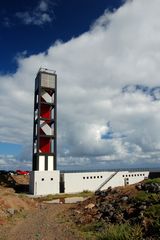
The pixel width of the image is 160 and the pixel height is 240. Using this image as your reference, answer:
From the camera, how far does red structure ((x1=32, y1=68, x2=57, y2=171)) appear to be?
215ft

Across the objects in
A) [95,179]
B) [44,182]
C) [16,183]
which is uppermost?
[95,179]

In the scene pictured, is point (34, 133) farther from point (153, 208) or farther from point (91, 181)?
point (153, 208)

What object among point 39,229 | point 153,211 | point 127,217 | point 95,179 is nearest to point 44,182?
point 95,179

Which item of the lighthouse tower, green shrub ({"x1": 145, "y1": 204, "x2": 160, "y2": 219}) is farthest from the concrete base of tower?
green shrub ({"x1": 145, "y1": 204, "x2": 160, "y2": 219})

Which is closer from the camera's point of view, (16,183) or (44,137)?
(44,137)

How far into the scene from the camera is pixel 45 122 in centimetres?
6762

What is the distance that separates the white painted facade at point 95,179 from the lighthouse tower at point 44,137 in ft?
11.8

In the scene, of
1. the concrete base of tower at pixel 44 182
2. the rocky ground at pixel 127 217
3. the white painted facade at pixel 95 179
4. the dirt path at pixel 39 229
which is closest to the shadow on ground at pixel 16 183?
the concrete base of tower at pixel 44 182

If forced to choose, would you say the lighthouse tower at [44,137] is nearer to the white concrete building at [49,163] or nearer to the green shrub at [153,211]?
the white concrete building at [49,163]

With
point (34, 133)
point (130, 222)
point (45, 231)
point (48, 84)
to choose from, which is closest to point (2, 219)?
point (45, 231)

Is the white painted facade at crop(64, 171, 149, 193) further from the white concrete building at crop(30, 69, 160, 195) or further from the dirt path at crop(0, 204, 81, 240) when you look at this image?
the dirt path at crop(0, 204, 81, 240)

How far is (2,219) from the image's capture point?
29.9 meters

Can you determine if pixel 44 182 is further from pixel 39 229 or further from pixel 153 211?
pixel 153 211

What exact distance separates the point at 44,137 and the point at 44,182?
32.8 feet
